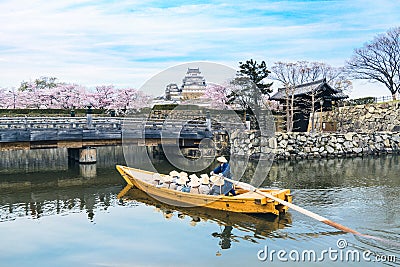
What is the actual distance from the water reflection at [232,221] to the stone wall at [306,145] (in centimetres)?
993

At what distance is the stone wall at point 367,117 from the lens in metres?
23.6

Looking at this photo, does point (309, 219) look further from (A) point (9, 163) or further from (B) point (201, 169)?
(A) point (9, 163)

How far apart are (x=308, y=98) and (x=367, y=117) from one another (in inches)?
156

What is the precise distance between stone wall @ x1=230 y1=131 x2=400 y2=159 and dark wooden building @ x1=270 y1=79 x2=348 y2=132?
5.43m

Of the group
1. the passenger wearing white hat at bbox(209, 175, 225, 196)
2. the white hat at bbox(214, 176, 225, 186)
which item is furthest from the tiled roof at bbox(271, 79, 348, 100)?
the white hat at bbox(214, 176, 225, 186)

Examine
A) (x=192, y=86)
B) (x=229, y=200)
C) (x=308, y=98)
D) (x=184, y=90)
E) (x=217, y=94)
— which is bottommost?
(x=229, y=200)

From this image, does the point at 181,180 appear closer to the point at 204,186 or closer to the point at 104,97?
the point at 204,186

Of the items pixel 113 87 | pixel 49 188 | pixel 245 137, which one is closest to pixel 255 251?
pixel 49 188

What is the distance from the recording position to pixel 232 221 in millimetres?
8469

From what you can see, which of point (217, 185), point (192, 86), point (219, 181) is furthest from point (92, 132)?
point (219, 181)

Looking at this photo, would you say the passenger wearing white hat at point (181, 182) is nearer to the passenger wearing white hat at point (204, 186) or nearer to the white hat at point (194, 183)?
the white hat at point (194, 183)

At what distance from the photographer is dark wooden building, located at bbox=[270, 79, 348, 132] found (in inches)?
1001

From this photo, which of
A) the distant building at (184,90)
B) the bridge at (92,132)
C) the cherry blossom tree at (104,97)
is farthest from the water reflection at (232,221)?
the cherry blossom tree at (104,97)

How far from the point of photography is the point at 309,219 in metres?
8.24
